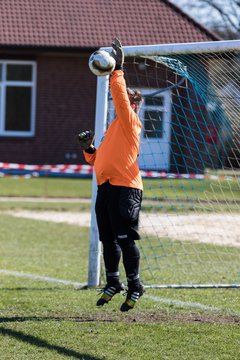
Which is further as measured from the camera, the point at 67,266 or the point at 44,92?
the point at 44,92

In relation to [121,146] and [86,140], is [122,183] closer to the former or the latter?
[121,146]

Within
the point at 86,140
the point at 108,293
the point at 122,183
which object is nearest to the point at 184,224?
the point at 86,140

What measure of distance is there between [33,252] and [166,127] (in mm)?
2937

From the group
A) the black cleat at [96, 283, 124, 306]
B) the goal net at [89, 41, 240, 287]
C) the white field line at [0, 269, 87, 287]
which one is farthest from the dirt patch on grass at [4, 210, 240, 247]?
the black cleat at [96, 283, 124, 306]

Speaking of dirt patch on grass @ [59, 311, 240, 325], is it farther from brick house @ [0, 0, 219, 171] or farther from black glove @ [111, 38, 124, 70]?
brick house @ [0, 0, 219, 171]

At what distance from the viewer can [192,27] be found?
29.6 meters

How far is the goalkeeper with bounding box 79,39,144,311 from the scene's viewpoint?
313 inches

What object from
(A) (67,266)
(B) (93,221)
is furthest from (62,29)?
(B) (93,221)

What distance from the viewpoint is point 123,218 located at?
7.93 m

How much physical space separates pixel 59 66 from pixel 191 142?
1724 centimetres

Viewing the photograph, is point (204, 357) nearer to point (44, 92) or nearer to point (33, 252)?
point (33, 252)

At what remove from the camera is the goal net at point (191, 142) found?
31.7ft

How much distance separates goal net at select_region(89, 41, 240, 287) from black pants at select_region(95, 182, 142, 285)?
1.81 metres

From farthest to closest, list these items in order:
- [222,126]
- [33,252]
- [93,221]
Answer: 1. [33,252]
2. [222,126]
3. [93,221]
